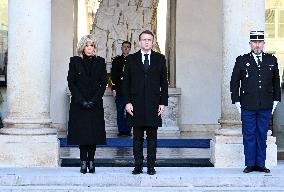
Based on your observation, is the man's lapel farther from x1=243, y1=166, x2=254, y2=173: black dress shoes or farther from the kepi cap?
x1=243, y1=166, x2=254, y2=173: black dress shoes

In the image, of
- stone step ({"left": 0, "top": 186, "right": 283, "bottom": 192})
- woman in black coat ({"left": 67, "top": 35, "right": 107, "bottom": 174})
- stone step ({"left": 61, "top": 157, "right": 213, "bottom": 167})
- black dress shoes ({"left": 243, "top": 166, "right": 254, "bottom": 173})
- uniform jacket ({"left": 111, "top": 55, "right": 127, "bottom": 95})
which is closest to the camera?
stone step ({"left": 0, "top": 186, "right": 283, "bottom": 192})

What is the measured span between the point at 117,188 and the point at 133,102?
1.18 m

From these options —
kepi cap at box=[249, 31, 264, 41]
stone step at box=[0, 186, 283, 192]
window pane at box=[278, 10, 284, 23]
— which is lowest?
stone step at box=[0, 186, 283, 192]

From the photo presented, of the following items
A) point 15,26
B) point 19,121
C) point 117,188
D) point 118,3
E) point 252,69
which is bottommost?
point 117,188

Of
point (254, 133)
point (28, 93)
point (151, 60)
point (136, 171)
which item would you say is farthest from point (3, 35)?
point (254, 133)

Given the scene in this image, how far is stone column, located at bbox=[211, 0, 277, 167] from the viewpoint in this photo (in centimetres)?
1071

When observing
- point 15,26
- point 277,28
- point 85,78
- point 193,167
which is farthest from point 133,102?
point 277,28

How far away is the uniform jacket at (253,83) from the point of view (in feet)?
32.9

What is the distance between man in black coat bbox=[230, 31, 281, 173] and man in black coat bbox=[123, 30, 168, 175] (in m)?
1.07

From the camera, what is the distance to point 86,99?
9.73 m

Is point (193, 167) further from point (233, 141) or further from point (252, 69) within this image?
point (252, 69)

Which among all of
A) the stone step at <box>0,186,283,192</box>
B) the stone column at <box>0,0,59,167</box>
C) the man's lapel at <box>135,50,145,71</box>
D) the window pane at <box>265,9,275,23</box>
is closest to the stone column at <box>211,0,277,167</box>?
the stone step at <box>0,186,283,192</box>

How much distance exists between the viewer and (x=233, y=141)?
1073 centimetres

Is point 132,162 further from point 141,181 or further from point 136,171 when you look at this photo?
point 141,181
